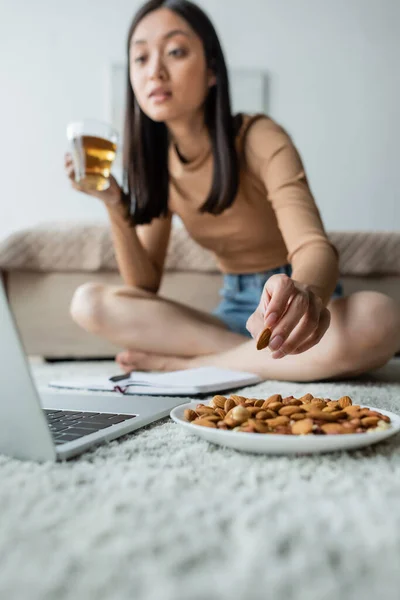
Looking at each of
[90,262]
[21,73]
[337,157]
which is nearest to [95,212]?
[21,73]

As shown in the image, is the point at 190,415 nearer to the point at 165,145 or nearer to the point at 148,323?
the point at 148,323

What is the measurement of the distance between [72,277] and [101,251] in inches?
5.1

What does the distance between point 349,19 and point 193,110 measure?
2569mm

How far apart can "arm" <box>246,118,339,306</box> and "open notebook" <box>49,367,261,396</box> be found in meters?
0.24

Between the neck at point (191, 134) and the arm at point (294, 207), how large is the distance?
13cm

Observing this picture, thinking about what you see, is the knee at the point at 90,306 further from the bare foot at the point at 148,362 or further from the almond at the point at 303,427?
the almond at the point at 303,427

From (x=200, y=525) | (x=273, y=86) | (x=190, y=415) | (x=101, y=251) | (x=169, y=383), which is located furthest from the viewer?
(x=273, y=86)

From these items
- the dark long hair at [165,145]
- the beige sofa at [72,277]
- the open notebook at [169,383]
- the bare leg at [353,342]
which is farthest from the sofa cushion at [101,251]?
the open notebook at [169,383]

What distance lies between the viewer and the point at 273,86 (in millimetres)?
3562

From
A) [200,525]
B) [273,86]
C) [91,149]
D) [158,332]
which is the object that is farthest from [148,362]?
[273,86]

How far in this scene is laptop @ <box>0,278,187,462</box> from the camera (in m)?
0.51

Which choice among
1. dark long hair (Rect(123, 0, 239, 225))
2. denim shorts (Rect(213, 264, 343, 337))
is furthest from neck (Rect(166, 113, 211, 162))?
denim shorts (Rect(213, 264, 343, 337))

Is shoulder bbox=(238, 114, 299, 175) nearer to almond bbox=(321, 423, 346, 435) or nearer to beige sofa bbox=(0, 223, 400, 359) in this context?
beige sofa bbox=(0, 223, 400, 359)

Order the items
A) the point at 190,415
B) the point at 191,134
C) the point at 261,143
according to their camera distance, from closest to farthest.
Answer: the point at 190,415 < the point at 261,143 < the point at 191,134
